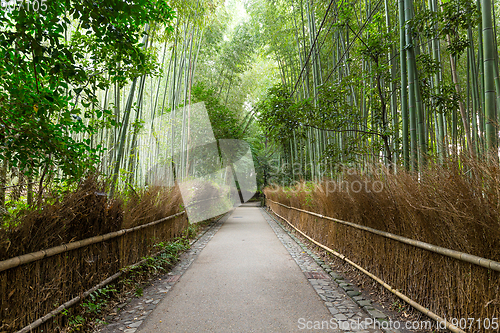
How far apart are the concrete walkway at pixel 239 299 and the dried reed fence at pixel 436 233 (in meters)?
0.76

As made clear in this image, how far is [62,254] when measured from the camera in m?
2.07

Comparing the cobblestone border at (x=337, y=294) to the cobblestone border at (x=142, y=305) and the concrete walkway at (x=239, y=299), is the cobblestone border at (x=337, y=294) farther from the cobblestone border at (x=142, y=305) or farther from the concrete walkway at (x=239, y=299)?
the cobblestone border at (x=142, y=305)

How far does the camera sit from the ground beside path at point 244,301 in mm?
2283

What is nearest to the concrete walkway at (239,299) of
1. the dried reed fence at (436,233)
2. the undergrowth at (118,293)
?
the undergrowth at (118,293)

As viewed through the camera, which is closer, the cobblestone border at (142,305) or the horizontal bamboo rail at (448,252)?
the horizontal bamboo rail at (448,252)

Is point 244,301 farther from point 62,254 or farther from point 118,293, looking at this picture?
point 62,254

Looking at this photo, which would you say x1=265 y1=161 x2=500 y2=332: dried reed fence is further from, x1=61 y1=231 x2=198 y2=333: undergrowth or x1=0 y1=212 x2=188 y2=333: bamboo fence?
x1=0 y1=212 x2=188 y2=333: bamboo fence

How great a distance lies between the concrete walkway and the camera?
7.54 feet

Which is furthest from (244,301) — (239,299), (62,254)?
(62,254)

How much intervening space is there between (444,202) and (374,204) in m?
1.11

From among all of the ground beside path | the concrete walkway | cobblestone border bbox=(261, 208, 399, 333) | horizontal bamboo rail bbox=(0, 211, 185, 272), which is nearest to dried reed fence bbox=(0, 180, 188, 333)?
horizontal bamboo rail bbox=(0, 211, 185, 272)

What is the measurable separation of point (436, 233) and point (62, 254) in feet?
8.69

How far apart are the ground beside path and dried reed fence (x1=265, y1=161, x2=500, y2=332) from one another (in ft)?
1.72

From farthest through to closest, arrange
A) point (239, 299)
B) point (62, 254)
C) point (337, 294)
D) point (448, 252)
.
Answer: point (337, 294) → point (239, 299) → point (62, 254) → point (448, 252)
